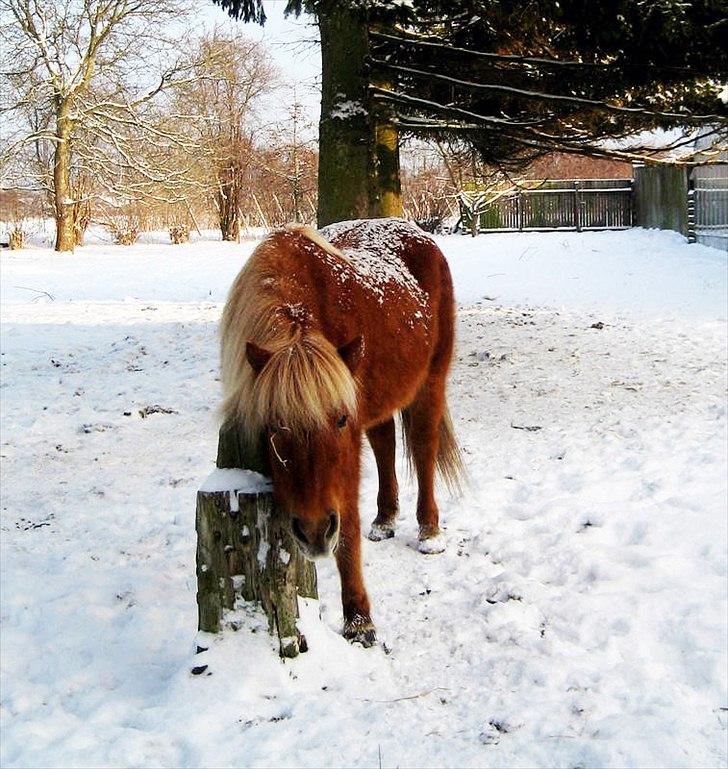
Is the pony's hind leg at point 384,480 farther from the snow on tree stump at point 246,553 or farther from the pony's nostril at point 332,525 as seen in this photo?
the pony's nostril at point 332,525

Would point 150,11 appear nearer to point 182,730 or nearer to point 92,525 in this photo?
point 92,525

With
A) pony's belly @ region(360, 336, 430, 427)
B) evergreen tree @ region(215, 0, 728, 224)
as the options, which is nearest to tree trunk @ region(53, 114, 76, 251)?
evergreen tree @ region(215, 0, 728, 224)

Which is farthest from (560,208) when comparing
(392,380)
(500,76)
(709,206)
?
(392,380)

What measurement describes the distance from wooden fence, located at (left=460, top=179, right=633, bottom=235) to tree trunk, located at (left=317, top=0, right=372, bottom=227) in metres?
19.7

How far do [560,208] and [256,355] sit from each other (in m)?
27.1

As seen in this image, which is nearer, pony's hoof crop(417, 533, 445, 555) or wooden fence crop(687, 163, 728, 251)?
pony's hoof crop(417, 533, 445, 555)

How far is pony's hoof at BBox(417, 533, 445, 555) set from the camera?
4312mm

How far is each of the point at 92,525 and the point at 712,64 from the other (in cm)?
577

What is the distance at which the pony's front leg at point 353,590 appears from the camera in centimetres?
339

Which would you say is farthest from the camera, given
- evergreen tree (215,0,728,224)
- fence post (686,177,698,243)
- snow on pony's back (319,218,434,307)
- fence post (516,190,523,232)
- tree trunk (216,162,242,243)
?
tree trunk (216,162,242,243)

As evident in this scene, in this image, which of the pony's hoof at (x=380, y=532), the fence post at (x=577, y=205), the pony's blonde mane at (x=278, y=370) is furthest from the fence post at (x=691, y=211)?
the pony's blonde mane at (x=278, y=370)

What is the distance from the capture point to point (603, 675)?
9.92 ft

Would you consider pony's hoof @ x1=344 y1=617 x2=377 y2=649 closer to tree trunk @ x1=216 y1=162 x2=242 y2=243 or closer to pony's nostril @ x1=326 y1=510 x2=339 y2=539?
pony's nostril @ x1=326 y1=510 x2=339 y2=539

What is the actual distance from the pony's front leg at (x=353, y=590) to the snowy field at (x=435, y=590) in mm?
101
